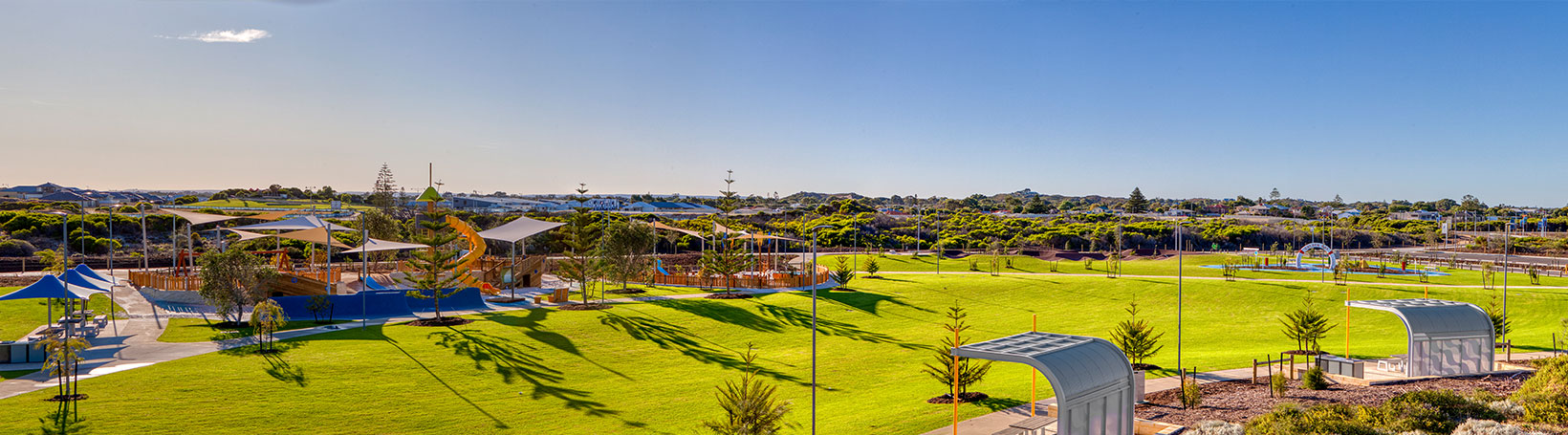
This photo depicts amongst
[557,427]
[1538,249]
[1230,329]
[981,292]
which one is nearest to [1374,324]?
[1230,329]

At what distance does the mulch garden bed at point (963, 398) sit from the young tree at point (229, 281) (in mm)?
24720

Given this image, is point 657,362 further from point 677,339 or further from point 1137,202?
point 1137,202

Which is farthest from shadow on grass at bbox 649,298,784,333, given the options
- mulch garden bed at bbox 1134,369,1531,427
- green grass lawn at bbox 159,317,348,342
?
mulch garden bed at bbox 1134,369,1531,427

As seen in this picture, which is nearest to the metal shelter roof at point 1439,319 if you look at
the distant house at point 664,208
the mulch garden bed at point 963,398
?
the mulch garden bed at point 963,398

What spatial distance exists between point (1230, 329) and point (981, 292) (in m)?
12.0

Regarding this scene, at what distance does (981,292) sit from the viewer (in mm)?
41719

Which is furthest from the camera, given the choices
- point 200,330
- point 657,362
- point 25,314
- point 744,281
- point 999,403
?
point 744,281

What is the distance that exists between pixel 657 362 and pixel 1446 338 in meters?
21.8

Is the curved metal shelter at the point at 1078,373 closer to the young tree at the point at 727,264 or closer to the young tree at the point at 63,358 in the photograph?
the young tree at the point at 63,358

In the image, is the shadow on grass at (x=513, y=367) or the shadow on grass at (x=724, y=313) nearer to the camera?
the shadow on grass at (x=513, y=367)

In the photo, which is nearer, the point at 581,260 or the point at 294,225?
the point at 294,225

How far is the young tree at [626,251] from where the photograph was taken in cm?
4016

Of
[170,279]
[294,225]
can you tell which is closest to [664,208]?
[294,225]

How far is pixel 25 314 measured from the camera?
29703mm
